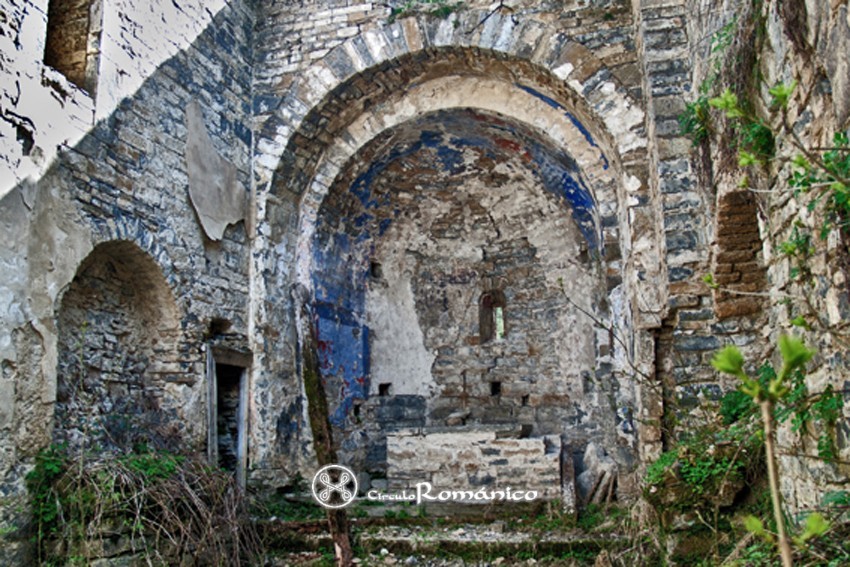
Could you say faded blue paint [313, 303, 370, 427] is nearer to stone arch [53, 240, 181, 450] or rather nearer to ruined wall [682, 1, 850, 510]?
stone arch [53, 240, 181, 450]

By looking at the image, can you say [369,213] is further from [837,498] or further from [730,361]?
[730,361]

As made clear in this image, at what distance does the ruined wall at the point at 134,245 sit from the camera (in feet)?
15.8

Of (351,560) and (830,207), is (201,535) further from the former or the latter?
(830,207)

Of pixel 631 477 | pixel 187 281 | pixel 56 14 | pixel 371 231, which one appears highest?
pixel 56 14

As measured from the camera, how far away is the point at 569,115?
722 centimetres

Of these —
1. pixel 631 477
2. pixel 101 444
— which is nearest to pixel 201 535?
pixel 101 444

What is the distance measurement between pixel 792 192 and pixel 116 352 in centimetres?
501

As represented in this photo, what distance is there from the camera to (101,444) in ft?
18.2

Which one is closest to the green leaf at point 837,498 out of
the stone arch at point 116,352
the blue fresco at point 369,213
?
the stone arch at point 116,352

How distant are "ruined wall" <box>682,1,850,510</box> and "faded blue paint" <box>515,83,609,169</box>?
233cm

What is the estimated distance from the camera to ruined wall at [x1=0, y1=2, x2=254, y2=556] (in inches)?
190

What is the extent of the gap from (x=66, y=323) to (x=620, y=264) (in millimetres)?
4639

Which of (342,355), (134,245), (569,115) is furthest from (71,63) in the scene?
(569,115)

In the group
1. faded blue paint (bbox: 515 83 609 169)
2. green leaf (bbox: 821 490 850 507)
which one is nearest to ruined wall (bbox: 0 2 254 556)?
faded blue paint (bbox: 515 83 609 169)
